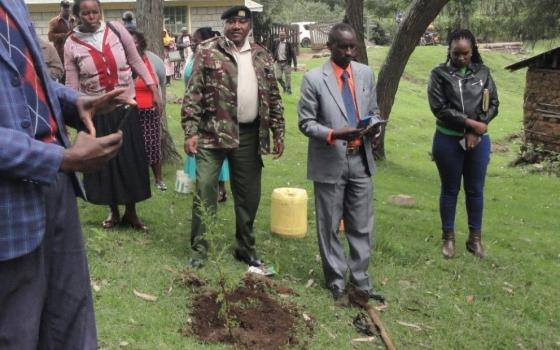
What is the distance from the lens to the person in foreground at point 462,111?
5570 mm

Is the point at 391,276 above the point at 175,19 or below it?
below

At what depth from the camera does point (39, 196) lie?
6.97 feet

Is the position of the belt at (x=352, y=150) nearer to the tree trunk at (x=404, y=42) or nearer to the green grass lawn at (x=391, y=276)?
the green grass lawn at (x=391, y=276)

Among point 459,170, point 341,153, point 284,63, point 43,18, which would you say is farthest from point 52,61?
point 43,18

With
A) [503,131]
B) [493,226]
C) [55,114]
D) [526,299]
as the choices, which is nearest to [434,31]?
[503,131]

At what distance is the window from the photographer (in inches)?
1002

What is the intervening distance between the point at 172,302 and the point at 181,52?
1849 centimetres

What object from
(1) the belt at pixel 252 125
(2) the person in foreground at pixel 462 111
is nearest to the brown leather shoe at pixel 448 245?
(2) the person in foreground at pixel 462 111

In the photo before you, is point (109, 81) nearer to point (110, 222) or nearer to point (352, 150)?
point (110, 222)

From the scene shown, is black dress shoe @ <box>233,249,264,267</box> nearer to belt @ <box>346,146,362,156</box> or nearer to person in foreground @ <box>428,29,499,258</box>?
belt @ <box>346,146,362,156</box>

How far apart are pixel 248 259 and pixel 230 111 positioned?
51.5 inches

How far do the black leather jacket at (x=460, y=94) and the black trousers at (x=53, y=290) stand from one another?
4031 millimetres

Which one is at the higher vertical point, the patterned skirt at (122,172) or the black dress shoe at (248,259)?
the patterned skirt at (122,172)

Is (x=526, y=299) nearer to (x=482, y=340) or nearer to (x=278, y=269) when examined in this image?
(x=482, y=340)
